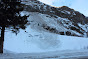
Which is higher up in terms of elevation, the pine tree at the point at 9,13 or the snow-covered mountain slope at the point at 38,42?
the pine tree at the point at 9,13

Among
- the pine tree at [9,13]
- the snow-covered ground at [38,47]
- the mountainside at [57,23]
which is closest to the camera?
the pine tree at [9,13]

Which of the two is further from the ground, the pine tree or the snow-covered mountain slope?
the pine tree

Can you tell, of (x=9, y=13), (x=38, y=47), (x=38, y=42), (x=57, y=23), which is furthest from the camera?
(x=57, y=23)

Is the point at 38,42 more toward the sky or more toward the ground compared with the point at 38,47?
more toward the sky

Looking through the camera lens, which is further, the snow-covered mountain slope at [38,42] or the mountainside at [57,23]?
the mountainside at [57,23]

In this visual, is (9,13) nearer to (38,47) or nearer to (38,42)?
(38,47)

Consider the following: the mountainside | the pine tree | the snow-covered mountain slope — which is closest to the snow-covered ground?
the snow-covered mountain slope

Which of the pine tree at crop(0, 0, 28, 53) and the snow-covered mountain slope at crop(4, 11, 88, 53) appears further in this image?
the snow-covered mountain slope at crop(4, 11, 88, 53)

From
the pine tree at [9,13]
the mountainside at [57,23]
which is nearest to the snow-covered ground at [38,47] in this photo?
the pine tree at [9,13]

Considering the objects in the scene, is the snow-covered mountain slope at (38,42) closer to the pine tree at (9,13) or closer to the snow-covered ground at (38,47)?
the snow-covered ground at (38,47)

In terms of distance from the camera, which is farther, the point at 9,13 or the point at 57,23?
the point at 57,23

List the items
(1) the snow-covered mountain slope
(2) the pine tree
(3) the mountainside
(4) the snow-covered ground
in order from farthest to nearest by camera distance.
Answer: (3) the mountainside → (1) the snow-covered mountain slope → (4) the snow-covered ground → (2) the pine tree

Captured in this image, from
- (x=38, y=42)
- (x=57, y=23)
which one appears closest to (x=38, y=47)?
(x=38, y=42)

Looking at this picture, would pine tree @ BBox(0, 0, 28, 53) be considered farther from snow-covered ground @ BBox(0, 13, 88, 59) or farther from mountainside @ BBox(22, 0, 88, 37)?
mountainside @ BBox(22, 0, 88, 37)
